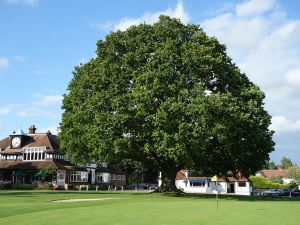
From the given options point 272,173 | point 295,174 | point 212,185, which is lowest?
point 212,185

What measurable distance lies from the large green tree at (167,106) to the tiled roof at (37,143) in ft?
101

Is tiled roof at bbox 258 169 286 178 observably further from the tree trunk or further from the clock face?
the tree trunk

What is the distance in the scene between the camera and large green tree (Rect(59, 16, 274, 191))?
44812mm

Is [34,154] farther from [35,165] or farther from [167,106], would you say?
[167,106]

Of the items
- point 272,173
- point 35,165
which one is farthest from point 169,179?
point 272,173

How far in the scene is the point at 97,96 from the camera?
4912 centimetres

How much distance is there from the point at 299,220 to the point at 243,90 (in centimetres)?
3116

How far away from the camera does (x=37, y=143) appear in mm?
87125

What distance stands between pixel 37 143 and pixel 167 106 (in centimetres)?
4936

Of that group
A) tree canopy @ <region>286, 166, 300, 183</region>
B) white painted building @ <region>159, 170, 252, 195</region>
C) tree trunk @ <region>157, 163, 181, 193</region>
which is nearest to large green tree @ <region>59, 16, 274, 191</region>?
tree trunk @ <region>157, 163, 181, 193</region>

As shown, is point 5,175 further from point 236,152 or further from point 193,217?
point 193,217

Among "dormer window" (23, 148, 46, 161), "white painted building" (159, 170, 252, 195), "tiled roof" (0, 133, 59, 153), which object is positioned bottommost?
"white painted building" (159, 170, 252, 195)

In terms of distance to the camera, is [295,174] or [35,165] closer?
Answer: [35,165]

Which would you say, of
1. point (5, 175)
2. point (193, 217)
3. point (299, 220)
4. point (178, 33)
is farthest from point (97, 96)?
point (5, 175)
